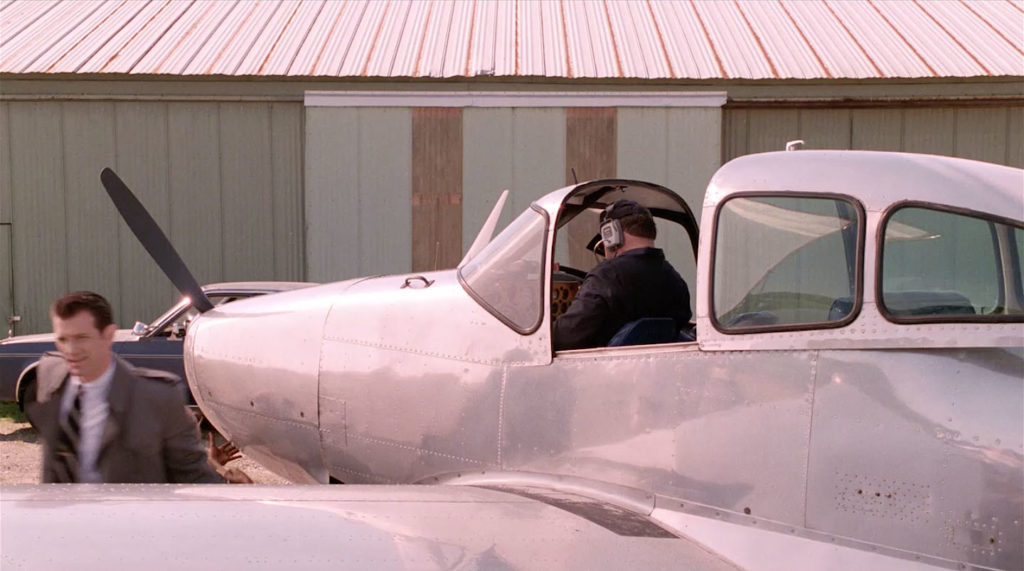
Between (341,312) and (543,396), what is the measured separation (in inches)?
48.1

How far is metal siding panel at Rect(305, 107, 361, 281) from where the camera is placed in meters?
12.4

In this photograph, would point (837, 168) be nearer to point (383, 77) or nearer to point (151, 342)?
point (151, 342)

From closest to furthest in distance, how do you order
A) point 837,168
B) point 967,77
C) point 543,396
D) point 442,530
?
point 442,530 → point 837,168 → point 543,396 → point 967,77

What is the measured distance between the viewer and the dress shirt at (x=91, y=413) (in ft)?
10.6

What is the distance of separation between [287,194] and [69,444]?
9.77 meters

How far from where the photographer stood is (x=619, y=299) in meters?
3.73

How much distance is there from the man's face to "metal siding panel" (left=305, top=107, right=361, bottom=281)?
30.6ft

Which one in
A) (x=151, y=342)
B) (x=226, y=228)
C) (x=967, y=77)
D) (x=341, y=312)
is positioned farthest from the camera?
(x=226, y=228)

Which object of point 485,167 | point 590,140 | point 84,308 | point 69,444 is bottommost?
point 69,444

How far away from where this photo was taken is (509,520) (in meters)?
2.90

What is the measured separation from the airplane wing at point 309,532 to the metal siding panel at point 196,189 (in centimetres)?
1031

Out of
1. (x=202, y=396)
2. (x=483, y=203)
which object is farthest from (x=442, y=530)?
(x=483, y=203)

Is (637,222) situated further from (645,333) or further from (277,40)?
(277,40)

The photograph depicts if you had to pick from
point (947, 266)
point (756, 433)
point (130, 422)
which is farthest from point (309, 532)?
point (947, 266)
